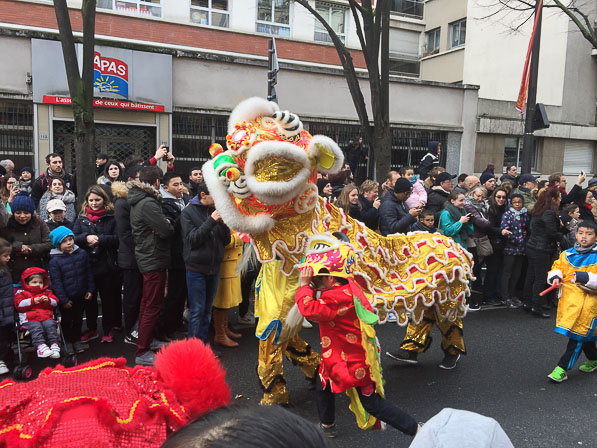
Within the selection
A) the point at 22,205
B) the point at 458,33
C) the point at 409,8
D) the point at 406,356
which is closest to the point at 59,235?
the point at 22,205

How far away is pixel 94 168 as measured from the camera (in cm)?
727

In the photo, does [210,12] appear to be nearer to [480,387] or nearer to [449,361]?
[449,361]

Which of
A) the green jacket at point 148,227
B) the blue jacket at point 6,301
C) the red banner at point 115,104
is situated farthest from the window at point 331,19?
the blue jacket at point 6,301

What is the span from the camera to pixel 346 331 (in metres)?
3.19

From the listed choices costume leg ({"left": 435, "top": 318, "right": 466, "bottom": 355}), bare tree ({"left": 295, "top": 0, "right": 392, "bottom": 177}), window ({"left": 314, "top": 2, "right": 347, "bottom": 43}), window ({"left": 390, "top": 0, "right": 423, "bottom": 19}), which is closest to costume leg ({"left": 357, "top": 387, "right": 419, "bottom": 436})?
costume leg ({"left": 435, "top": 318, "right": 466, "bottom": 355})

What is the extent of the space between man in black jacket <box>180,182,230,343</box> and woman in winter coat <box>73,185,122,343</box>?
92cm

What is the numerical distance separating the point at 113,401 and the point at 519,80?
21.3 m

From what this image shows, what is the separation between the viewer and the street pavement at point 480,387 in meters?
3.64

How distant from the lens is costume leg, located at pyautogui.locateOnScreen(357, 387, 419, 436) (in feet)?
10.2

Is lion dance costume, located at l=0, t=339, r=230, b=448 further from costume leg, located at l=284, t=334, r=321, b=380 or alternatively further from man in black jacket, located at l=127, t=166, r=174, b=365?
man in black jacket, located at l=127, t=166, r=174, b=365

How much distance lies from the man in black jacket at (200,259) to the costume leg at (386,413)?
2.09m

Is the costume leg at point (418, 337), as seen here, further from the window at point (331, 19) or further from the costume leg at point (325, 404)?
the window at point (331, 19)

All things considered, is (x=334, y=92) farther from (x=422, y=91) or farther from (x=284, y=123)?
(x=284, y=123)

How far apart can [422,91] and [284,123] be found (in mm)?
12533
